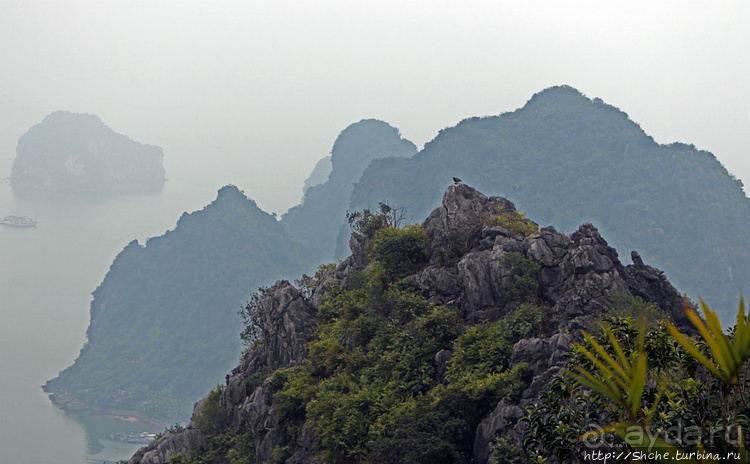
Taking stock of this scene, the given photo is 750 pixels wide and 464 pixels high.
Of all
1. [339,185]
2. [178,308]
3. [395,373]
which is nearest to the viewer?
[395,373]

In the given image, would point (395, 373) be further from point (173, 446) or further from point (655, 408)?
point (655, 408)

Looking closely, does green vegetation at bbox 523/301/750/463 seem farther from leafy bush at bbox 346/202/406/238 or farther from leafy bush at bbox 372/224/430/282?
leafy bush at bbox 346/202/406/238

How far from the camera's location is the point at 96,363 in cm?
9062

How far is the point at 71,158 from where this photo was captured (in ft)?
548

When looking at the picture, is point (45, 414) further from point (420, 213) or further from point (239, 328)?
point (420, 213)

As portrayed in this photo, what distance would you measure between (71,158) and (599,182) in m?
124

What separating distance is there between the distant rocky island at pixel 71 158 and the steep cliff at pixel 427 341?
149m

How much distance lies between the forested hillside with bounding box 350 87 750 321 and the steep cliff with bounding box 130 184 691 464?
6047cm

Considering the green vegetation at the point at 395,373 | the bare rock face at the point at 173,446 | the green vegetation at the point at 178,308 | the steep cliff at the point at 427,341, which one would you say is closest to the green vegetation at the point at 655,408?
the steep cliff at the point at 427,341

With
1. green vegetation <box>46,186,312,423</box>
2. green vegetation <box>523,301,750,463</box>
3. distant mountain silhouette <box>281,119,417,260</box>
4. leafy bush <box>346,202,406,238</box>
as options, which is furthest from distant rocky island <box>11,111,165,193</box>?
green vegetation <box>523,301,750,463</box>

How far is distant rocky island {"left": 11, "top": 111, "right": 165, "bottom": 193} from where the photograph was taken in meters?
162

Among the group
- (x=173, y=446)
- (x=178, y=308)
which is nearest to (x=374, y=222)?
(x=173, y=446)

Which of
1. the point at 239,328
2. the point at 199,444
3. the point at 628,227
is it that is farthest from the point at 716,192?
the point at 199,444

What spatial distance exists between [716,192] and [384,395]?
265ft
